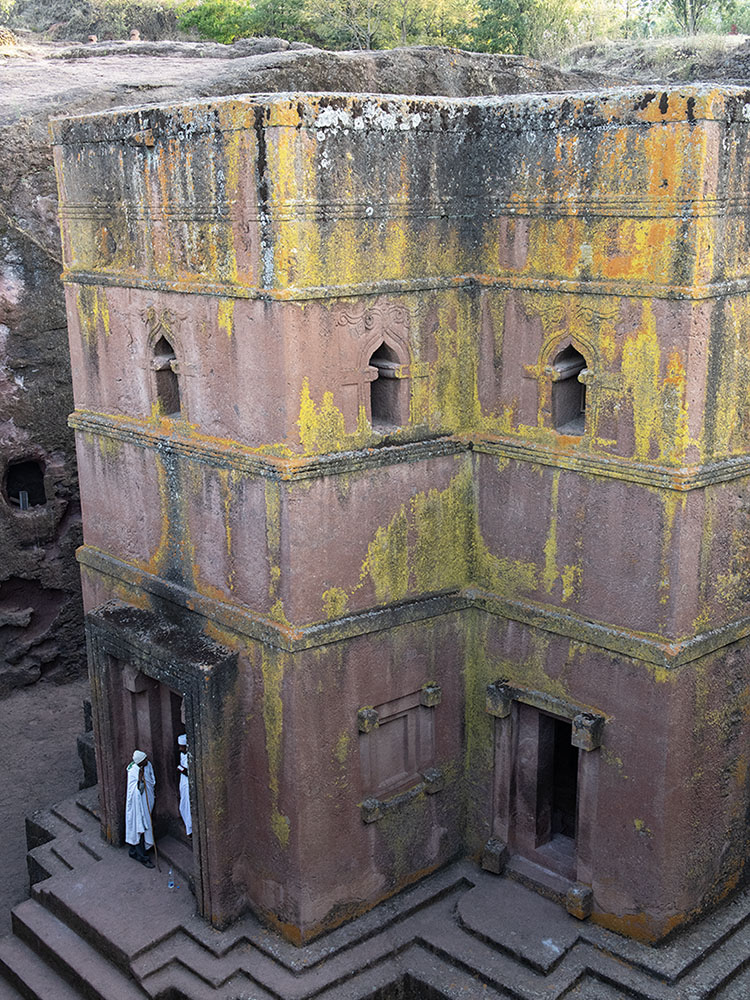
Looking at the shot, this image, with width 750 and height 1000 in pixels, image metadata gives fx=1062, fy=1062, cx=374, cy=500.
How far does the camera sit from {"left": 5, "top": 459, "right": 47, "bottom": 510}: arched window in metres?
14.6

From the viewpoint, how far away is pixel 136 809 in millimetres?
9117

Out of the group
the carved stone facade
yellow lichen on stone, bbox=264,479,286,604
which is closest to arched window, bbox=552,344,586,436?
the carved stone facade

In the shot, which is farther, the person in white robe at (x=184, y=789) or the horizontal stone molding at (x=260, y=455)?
the person in white robe at (x=184, y=789)

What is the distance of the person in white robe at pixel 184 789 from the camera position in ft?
29.3

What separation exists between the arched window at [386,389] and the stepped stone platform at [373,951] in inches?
153

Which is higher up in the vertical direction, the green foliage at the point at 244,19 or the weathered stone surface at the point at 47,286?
the green foliage at the point at 244,19

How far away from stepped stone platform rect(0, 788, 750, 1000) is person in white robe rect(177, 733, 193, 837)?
1.27ft

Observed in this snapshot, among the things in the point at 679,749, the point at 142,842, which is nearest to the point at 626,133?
the point at 679,749

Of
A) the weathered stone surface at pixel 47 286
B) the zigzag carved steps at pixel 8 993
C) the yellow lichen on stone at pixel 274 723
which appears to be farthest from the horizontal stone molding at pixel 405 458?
the weathered stone surface at pixel 47 286

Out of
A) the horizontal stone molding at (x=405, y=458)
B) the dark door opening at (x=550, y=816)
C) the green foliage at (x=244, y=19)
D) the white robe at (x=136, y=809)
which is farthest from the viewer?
the green foliage at (x=244, y=19)

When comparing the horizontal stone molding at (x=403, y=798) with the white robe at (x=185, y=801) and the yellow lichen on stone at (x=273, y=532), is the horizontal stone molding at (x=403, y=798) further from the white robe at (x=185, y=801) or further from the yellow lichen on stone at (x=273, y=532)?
the yellow lichen on stone at (x=273, y=532)

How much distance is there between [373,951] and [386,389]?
430 cm

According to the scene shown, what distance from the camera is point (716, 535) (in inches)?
295

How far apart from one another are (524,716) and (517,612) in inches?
36.1
